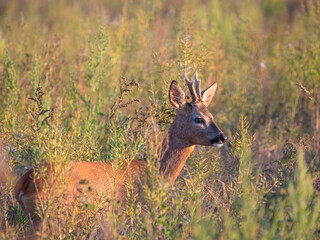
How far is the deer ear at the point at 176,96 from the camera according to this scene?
4.86 metres

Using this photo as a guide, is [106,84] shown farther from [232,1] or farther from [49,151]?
[232,1]

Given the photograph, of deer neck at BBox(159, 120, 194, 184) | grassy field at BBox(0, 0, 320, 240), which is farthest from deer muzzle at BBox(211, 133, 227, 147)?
deer neck at BBox(159, 120, 194, 184)

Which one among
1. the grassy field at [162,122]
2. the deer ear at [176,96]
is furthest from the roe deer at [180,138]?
the grassy field at [162,122]

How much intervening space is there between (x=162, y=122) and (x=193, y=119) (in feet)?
1.31

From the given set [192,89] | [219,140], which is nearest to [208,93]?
[192,89]

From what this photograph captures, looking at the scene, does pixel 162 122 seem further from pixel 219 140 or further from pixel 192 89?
pixel 219 140

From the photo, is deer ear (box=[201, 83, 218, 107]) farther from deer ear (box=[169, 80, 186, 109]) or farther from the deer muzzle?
the deer muzzle

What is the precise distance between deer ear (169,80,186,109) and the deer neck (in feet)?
0.64

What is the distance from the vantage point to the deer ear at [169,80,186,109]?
4855 millimetres

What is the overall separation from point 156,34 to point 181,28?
298cm

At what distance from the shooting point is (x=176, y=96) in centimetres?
495

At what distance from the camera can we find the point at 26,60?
6781 millimetres

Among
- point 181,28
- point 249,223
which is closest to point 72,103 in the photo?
point 181,28

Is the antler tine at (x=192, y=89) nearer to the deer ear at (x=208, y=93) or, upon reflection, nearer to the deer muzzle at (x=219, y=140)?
the deer ear at (x=208, y=93)
